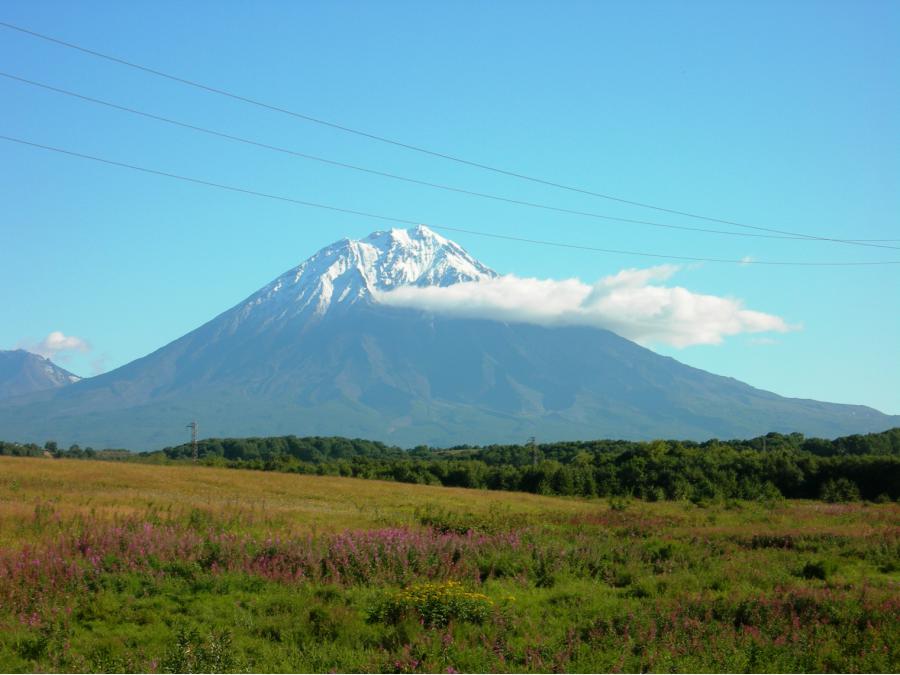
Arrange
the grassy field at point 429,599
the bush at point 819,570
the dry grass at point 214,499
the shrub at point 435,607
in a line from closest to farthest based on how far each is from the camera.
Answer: the grassy field at point 429,599 → the shrub at point 435,607 → the bush at point 819,570 → the dry grass at point 214,499

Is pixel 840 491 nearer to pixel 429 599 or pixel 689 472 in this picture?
pixel 689 472

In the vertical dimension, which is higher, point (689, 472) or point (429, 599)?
point (429, 599)

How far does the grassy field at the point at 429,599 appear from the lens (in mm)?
11492

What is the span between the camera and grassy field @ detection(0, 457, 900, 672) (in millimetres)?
11492

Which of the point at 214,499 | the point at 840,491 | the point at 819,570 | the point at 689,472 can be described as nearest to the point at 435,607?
the point at 819,570

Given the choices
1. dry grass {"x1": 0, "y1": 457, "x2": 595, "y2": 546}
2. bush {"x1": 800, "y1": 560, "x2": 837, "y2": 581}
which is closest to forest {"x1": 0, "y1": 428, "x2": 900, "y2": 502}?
dry grass {"x1": 0, "y1": 457, "x2": 595, "y2": 546}

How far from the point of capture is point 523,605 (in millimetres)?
14695

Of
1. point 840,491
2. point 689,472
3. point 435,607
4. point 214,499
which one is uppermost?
point 435,607

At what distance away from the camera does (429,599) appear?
44.0 feet

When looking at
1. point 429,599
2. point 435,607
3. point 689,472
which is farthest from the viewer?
point 689,472

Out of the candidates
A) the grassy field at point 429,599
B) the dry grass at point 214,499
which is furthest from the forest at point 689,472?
the grassy field at point 429,599

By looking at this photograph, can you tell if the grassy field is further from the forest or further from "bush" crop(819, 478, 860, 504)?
"bush" crop(819, 478, 860, 504)

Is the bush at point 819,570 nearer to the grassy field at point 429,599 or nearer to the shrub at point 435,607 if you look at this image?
the grassy field at point 429,599

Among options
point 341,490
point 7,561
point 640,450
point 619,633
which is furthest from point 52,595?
point 640,450
